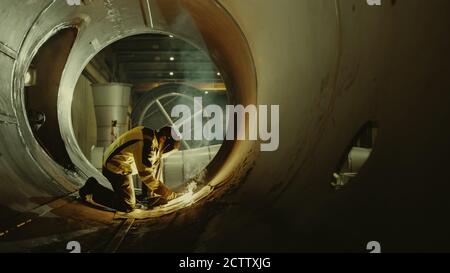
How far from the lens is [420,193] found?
224 centimetres

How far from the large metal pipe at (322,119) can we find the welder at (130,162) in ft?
1.91

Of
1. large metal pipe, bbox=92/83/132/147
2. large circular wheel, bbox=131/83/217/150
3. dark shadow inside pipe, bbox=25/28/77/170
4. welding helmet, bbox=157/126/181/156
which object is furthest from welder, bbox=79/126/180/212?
large circular wheel, bbox=131/83/217/150

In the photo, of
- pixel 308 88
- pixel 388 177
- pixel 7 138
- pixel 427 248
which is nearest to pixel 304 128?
pixel 308 88

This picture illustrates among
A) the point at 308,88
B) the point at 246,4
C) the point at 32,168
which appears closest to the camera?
the point at 308,88

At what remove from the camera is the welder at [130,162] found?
5.22 meters

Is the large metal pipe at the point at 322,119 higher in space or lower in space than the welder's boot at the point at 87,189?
higher

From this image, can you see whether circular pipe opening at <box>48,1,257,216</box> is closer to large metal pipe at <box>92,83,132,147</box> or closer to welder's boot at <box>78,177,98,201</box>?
welder's boot at <box>78,177,98,201</box>

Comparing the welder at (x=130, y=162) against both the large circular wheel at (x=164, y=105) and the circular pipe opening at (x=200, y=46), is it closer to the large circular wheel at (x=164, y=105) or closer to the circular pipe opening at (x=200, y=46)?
the circular pipe opening at (x=200, y=46)

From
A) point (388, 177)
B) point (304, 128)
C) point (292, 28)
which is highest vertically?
point (292, 28)

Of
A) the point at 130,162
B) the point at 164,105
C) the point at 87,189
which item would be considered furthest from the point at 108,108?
the point at 130,162

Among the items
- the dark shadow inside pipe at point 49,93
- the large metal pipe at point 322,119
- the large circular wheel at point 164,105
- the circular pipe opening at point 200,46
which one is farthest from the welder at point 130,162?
the large circular wheel at point 164,105

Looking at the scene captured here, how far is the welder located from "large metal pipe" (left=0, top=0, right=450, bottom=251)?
58 cm

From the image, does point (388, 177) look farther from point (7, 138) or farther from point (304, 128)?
point (7, 138)

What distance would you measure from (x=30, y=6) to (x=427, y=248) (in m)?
3.93
